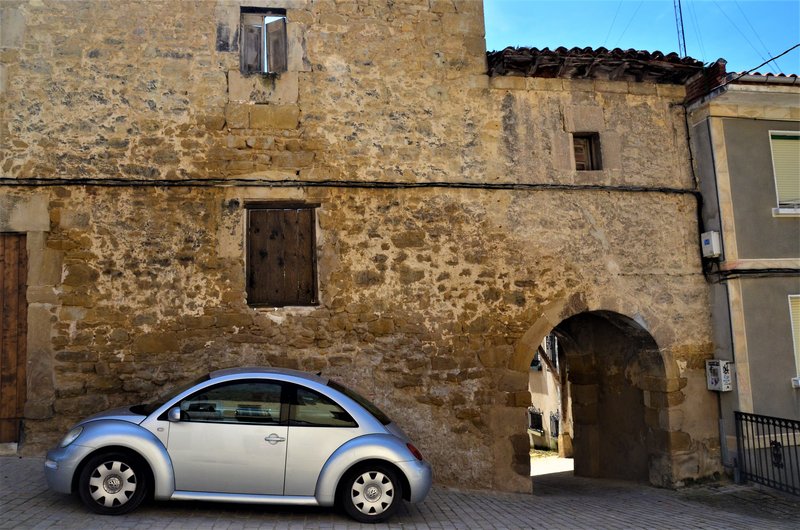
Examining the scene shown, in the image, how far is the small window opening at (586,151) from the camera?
9289 mm

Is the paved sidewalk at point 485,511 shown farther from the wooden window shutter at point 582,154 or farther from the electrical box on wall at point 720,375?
the wooden window shutter at point 582,154

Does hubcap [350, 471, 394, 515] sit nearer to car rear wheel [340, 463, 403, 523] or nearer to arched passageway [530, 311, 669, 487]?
car rear wheel [340, 463, 403, 523]

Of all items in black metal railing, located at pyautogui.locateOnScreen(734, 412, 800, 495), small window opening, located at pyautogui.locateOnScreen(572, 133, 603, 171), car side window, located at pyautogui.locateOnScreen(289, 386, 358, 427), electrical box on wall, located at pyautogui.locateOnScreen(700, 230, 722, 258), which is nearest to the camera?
car side window, located at pyautogui.locateOnScreen(289, 386, 358, 427)

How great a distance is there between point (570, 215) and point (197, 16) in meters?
5.78

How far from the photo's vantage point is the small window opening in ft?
30.5

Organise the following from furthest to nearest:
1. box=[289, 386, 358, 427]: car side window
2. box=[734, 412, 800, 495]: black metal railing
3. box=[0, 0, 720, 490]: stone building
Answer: box=[734, 412, 800, 495]: black metal railing, box=[0, 0, 720, 490]: stone building, box=[289, 386, 358, 427]: car side window

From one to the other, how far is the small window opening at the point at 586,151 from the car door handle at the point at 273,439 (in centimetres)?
596

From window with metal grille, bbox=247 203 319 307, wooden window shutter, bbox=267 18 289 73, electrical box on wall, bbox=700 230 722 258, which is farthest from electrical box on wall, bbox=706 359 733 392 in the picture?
wooden window shutter, bbox=267 18 289 73

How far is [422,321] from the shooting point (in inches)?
331

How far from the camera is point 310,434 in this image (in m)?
5.73

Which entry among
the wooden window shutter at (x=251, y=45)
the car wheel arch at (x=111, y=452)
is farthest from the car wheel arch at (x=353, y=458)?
the wooden window shutter at (x=251, y=45)

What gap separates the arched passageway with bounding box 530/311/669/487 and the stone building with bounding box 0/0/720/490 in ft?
0.33

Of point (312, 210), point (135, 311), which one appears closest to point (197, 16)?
point (312, 210)

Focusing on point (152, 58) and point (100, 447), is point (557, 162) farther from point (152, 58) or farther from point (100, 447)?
point (100, 447)
